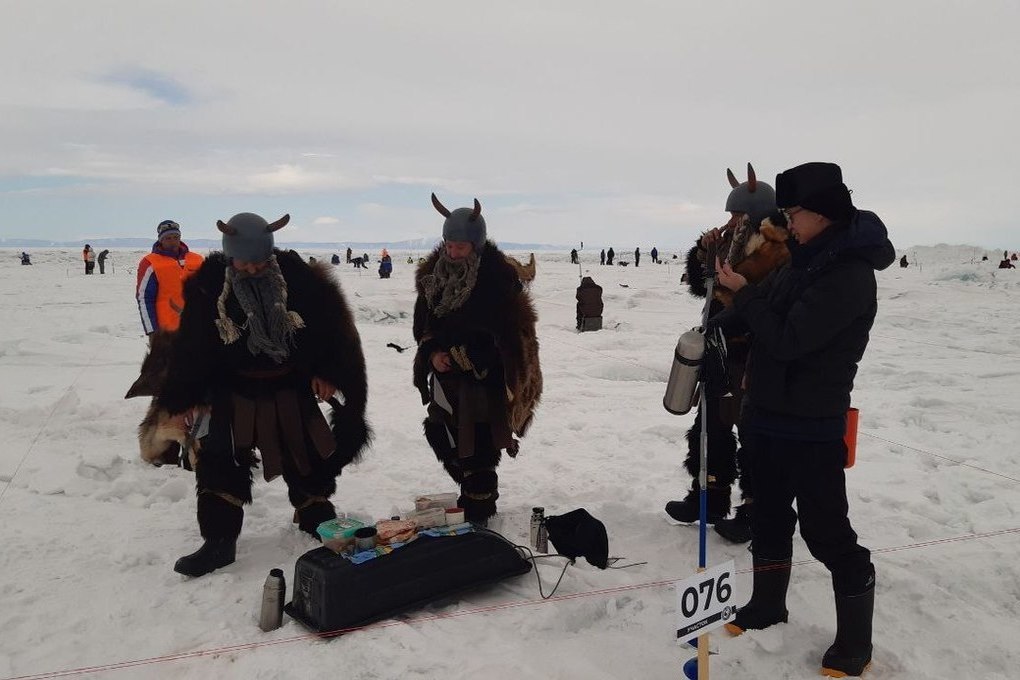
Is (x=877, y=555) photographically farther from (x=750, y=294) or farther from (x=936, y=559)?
(x=750, y=294)

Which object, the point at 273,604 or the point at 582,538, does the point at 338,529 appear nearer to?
the point at 273,604

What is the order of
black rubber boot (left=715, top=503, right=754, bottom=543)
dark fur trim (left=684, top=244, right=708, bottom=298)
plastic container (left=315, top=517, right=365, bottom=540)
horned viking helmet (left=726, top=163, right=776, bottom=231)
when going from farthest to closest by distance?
dark fur trim (left=684, top=244, right=708, bottom=298) < black rubber boot (left=715, top=503, right=754, bottom=543) < horned viking helmet (left=726, top=163, right=776, bottom=231) < plastic container (left=315, top=517, right=365, bottom=540)

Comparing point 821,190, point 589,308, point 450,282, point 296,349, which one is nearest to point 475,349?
point 450,282

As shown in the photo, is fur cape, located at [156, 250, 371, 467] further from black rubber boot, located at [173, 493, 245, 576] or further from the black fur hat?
the black fur hat

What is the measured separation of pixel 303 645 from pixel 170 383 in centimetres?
164

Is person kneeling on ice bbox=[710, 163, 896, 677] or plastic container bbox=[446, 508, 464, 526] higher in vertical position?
person kneeling on ice bbox=[710, 163, 896, 677]

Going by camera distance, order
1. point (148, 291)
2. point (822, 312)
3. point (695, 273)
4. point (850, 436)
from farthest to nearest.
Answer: point (148, 291)
point (695, 273)
point (850, 436)
point (822, 312)

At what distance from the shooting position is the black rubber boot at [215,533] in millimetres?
3566

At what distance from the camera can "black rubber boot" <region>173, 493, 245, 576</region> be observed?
11.7 feet

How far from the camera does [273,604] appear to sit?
2.98 m

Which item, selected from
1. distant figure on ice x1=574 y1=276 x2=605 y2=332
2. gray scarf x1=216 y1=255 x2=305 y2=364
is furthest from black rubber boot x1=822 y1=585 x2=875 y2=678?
distant figure on ice x1=574 y1=276 x2=605 y2=332

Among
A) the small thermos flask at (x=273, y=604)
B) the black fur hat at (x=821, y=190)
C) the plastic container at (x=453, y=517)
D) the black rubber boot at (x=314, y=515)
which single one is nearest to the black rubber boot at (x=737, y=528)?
the plastic container at (x=453, y=517)

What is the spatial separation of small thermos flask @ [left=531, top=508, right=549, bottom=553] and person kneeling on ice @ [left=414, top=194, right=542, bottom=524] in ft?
1.74

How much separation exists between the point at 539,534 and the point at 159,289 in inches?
144
